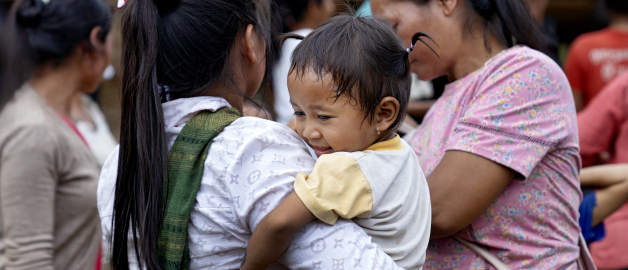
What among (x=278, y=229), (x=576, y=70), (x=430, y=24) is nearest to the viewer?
(x=278, y=229)

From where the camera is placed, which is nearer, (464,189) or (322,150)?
(322,150)

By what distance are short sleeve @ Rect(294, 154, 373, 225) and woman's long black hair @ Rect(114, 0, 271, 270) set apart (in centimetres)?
40

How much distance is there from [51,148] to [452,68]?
1.77 m

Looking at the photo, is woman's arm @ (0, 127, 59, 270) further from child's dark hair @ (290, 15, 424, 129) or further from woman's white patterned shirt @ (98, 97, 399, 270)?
child's dark hair @ (290, 15, 424, 129)

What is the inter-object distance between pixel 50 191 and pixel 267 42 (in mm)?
1300

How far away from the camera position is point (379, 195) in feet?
4.18

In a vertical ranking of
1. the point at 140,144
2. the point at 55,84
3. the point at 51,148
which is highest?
the point at 140,144

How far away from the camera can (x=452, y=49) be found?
1.91 m

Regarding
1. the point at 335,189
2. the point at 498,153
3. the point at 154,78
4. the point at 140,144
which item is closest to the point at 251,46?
the point at 154,78

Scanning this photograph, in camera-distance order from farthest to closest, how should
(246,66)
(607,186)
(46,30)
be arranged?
(46,30) < (607,186) < (246,66)

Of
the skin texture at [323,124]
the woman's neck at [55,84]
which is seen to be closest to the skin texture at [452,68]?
the skin texture at [323,124]

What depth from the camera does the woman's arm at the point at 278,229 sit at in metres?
1.22

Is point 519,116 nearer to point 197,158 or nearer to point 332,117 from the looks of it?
point 332,117

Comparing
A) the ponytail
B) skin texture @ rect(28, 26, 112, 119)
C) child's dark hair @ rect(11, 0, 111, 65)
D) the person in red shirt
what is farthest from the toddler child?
the person in red shirt
